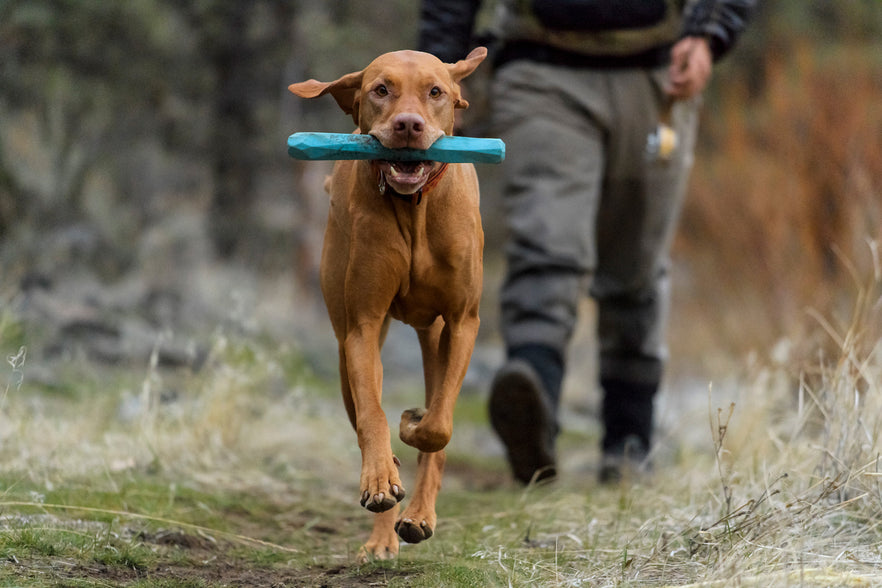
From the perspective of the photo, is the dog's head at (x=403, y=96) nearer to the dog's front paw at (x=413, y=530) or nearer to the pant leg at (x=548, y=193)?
the dog's front paw at (x=413, y=530)

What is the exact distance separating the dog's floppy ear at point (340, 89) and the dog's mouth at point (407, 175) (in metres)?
0.21

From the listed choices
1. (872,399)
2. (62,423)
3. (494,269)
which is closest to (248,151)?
(494,269)

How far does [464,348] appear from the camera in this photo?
7.64 feet

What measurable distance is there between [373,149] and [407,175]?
9cm

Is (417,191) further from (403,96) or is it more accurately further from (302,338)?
(302,338)

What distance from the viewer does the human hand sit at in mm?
3746

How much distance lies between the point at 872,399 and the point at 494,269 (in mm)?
8529

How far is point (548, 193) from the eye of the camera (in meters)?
3.73

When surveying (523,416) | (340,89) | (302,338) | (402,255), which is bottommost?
(302,338)

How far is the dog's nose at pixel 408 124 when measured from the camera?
2.00 metres

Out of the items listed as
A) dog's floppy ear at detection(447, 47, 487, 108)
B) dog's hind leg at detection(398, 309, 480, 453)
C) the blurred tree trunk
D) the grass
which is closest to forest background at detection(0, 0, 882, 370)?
the blurred tree trunk

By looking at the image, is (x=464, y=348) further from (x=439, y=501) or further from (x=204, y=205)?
(x=204, y=205)

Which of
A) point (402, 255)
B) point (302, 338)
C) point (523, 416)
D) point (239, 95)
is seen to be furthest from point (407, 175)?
point (239, 95)

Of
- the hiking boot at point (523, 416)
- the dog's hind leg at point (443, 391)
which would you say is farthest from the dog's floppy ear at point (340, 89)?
the hiking boot at point (523, 416)
